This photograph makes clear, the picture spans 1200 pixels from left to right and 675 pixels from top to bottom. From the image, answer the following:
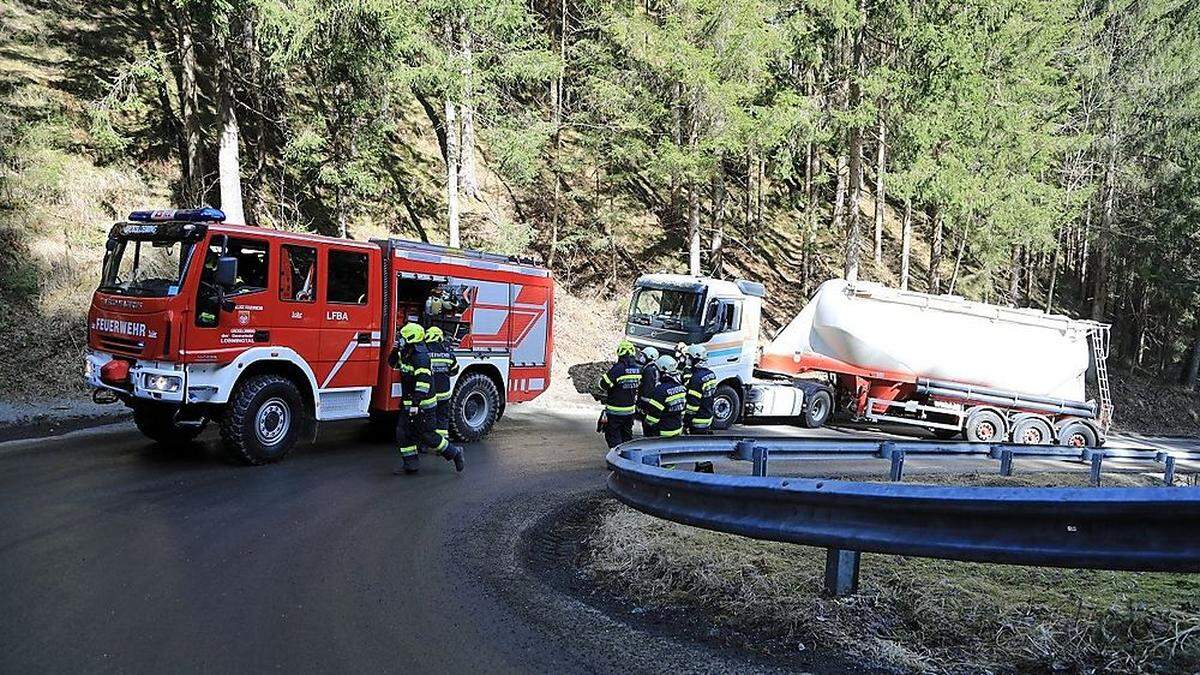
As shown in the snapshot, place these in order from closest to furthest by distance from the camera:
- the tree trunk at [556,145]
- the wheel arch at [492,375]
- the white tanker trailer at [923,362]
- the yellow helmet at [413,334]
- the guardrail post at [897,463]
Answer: the guardrail post at [897,463] → the yellow helmet at [413,334] → the wheel arch at [492,375] → the white tanker trailer at [923,362] → the tree trunk at [556,145]

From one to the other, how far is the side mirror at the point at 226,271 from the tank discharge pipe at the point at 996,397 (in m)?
13.7

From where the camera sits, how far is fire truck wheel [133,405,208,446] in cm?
905

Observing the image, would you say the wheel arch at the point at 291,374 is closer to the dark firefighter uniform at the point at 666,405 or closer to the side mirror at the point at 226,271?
the side mirror at the point at 226,271

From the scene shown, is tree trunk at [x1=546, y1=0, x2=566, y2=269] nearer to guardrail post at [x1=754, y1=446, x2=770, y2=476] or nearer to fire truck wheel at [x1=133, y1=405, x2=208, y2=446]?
fire truck wheel at [x1=133, y1=405, x2=208, y2=446]

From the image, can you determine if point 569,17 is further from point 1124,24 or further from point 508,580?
point 508,580

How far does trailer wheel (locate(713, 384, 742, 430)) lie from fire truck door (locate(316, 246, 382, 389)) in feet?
25.4

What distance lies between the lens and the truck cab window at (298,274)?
9086mm

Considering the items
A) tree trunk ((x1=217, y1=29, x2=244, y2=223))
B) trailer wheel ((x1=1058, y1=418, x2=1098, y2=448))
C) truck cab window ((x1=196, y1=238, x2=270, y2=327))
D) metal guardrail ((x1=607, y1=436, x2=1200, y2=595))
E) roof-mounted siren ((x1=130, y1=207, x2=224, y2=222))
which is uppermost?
tree trunk ((x1=217, y1=29, x2=244, y2=223))

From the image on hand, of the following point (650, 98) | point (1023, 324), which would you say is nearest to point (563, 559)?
point (1023, 324)

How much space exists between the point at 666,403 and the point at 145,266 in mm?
6300

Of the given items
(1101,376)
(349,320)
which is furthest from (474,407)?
(1101,376)

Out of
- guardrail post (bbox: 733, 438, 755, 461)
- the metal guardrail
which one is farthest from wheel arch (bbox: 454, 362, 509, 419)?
the metal guardrail

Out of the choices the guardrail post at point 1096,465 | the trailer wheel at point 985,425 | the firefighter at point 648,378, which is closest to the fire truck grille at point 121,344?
the firefighter at point 648,378

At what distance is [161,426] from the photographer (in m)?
9.24
